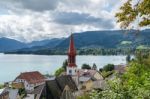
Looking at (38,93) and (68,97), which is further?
(38,93)

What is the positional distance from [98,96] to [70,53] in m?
43.6

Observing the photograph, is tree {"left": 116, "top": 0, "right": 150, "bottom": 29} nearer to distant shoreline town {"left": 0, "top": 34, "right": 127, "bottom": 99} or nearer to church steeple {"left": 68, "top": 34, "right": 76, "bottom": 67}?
distant shoreline town {"left": 0, "top": 34, "right": 127, "bottom": 99}

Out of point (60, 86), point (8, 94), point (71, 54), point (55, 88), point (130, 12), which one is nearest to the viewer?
point (130, 12)

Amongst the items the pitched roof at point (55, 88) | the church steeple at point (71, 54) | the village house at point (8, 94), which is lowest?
the village house at point (8, 94)

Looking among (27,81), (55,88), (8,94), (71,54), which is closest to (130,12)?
(55,88)

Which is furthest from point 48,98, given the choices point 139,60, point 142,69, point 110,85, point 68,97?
point 110,85

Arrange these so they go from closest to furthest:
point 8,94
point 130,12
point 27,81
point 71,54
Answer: point 130,12 < point 8,94 < point 71,54 < point 27,81

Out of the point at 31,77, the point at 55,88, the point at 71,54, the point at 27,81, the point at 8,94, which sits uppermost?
the point at 71,54

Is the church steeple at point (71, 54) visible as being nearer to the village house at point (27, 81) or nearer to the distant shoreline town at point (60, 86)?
the distant shoreline town at point (60, 86)

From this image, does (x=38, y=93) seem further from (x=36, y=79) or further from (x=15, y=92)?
(x=36, y=79)

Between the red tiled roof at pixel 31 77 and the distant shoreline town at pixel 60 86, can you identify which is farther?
the red tiled roof at pixel 31 77

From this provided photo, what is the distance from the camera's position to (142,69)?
21500 millimetres

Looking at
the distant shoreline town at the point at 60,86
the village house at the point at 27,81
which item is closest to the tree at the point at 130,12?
the distant shoreline town at the point at 60,86

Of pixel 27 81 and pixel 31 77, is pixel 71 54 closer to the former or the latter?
pixel 27 81
